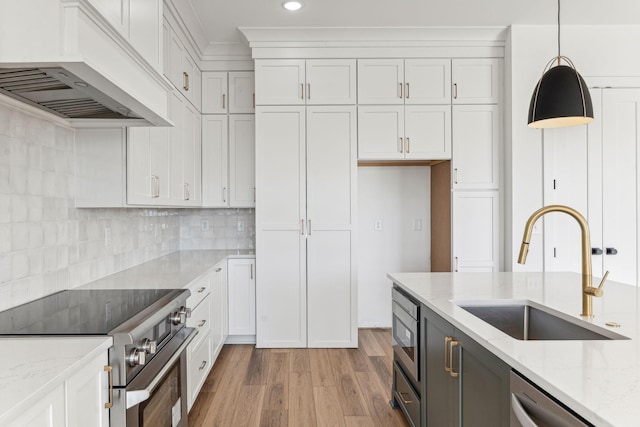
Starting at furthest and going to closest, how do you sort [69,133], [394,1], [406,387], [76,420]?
1. [394,1]
2. [406,387]
3. [69,133]
4. [76,420]

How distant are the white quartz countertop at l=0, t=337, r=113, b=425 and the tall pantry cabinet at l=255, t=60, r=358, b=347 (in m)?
2.38

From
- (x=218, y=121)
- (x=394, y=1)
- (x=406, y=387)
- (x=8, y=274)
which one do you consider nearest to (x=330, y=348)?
(x=406, y=387)

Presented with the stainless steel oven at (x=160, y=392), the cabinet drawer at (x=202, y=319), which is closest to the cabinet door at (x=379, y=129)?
the cabinet drawer at (x=202, y=319)

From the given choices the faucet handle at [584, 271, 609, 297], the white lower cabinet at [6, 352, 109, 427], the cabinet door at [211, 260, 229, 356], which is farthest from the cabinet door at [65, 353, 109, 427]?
the cabinet door at [211, 260, 229, 356]

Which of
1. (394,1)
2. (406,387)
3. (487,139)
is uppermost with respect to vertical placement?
(394,1)

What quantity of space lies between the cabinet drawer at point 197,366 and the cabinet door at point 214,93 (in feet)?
6.85

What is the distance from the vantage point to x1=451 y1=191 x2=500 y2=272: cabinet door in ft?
12.0

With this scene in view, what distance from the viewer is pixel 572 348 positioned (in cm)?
119

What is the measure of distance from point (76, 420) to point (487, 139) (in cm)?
353

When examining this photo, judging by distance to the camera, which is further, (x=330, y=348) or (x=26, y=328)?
(x=330, y=348)

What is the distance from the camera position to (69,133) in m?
2.14

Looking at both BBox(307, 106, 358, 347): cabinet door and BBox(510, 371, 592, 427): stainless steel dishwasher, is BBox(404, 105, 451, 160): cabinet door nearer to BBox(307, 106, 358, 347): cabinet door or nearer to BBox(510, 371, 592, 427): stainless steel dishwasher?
BBox(307, 106, 358, 347): cabinet door

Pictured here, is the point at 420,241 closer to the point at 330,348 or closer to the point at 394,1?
the point at 330,348

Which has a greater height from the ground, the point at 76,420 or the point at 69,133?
the point at 69,133
